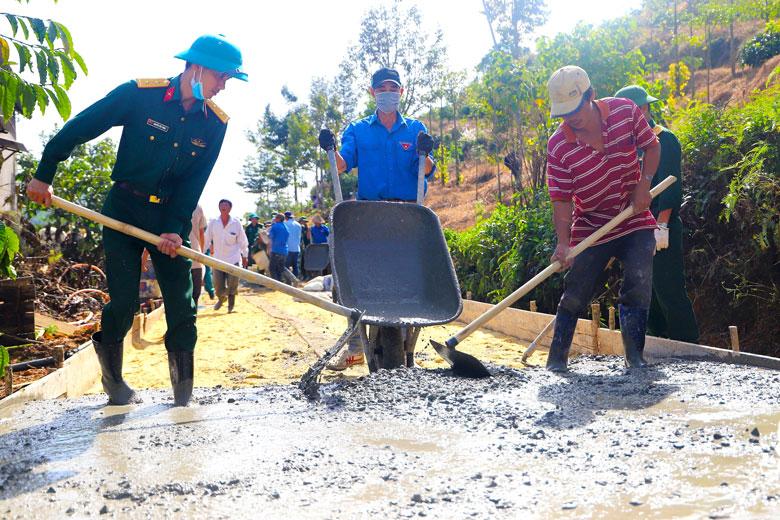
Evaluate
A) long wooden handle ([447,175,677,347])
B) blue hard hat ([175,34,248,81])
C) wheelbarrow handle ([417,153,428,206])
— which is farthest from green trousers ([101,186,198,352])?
wheelbarrow handle ([417,153,428,206])

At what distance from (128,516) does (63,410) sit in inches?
70.8

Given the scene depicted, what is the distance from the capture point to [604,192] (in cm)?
423

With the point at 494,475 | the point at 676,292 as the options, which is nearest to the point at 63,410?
the point at 494,475

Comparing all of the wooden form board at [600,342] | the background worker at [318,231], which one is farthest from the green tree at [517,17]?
the wooden form board at [600,342]

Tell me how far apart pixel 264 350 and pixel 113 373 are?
2.86 meters

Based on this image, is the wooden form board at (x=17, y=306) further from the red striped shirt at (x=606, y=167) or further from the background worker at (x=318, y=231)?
the background worker at (x=318, y=231)

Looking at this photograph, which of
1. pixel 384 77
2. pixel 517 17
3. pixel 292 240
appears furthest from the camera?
pixel 517 17

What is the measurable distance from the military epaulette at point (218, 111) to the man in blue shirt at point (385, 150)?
4.05 ft

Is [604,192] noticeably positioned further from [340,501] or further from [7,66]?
[7,66]

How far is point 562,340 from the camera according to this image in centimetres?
431

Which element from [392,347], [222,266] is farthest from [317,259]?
[222,266]

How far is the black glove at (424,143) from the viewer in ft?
16.0

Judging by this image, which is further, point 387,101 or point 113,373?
point 387,101

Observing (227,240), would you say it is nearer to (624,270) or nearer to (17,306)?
(17,306)
